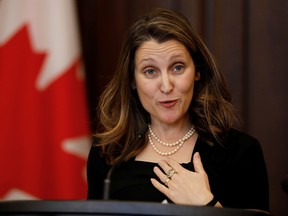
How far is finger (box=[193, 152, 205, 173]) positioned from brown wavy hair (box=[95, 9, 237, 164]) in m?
0.09

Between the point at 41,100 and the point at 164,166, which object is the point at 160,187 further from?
the point at 41,100

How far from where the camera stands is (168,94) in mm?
1475

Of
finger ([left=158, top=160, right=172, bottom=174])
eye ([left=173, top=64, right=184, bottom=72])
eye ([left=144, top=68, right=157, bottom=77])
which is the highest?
eye ([left=173, top=64, right=184, bottom=72])

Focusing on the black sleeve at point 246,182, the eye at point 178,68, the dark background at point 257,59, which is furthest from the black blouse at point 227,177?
the dark background at point 257,59

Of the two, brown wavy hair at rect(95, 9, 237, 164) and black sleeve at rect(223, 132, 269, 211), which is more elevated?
brown wavy hair at rect(95, 9, 237, 164)

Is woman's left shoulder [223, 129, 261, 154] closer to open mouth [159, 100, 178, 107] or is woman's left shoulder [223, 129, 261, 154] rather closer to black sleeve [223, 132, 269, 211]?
black sleeve [223, 132, 269, 211]

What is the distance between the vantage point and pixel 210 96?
1633 millimetres

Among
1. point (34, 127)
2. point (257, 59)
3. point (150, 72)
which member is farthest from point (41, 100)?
point (257, 59)

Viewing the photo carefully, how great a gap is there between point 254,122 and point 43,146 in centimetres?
80

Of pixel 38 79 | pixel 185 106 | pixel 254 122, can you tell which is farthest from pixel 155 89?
pixel 254 122

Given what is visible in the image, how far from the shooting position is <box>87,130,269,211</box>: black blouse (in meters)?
1.49

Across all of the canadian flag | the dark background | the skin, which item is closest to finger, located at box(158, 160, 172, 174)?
the skin

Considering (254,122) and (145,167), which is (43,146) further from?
(254,122)

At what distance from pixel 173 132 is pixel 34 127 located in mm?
519
